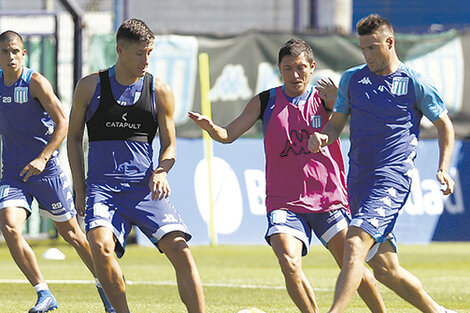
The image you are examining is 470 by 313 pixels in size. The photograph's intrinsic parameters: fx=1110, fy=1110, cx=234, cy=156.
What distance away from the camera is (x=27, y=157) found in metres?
9.70

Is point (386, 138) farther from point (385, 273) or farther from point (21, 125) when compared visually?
point (21, 125)

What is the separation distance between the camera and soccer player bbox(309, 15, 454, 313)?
24.5ft

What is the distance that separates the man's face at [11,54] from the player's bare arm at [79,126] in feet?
6.97

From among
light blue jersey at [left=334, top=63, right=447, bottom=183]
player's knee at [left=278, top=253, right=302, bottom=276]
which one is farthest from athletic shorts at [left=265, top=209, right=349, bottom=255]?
light blue jersey at [left=334, top=63, right=447, bottom=183]

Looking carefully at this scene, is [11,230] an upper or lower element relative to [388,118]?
lower

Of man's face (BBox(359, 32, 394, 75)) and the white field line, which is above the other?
man's face (BBox(359, 32, 394, 75))

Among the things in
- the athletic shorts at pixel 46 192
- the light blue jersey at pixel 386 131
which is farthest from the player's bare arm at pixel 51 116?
the light blue jersey at pixel 386 131

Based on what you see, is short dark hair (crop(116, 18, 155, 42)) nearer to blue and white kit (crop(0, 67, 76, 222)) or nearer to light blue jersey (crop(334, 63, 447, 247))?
light blue jersey (crop(334, 63, 447, 247))

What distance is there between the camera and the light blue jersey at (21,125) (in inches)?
380

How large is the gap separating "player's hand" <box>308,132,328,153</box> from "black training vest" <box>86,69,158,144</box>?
3.66 ft

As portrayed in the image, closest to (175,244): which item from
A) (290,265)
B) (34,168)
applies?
(290,265)

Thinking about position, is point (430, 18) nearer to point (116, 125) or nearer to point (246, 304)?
point (246, 304)

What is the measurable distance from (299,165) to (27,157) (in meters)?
2.86

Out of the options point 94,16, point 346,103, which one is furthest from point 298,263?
point 94,16
